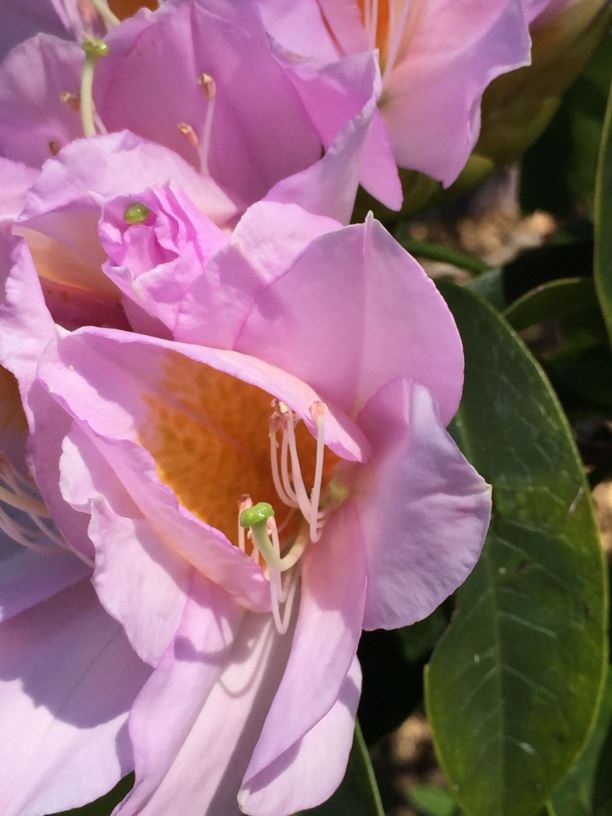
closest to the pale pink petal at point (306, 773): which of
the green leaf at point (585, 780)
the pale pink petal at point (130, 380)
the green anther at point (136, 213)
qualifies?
the pale pink petal at point (130, 380)

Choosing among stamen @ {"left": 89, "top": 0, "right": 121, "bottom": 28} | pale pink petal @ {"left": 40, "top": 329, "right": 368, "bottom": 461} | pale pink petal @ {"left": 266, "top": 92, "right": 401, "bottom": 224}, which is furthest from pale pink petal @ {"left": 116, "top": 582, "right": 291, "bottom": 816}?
stamen @ {"left": 89, "top": 0, "right": 121, "bottom": 28}

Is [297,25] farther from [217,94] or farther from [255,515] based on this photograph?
[255,515]

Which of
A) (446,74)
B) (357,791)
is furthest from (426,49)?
(357,791)

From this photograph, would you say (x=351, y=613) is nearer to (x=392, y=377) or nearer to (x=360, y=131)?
(x=392, y=377)

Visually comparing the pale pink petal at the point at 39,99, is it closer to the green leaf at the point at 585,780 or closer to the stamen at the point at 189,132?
the stamen at the point at 189,132

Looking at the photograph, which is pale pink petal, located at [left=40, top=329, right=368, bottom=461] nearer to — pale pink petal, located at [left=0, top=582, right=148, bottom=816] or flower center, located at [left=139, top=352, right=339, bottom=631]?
flower center, located at [left=139, top=352, right=339, bottom=631]
